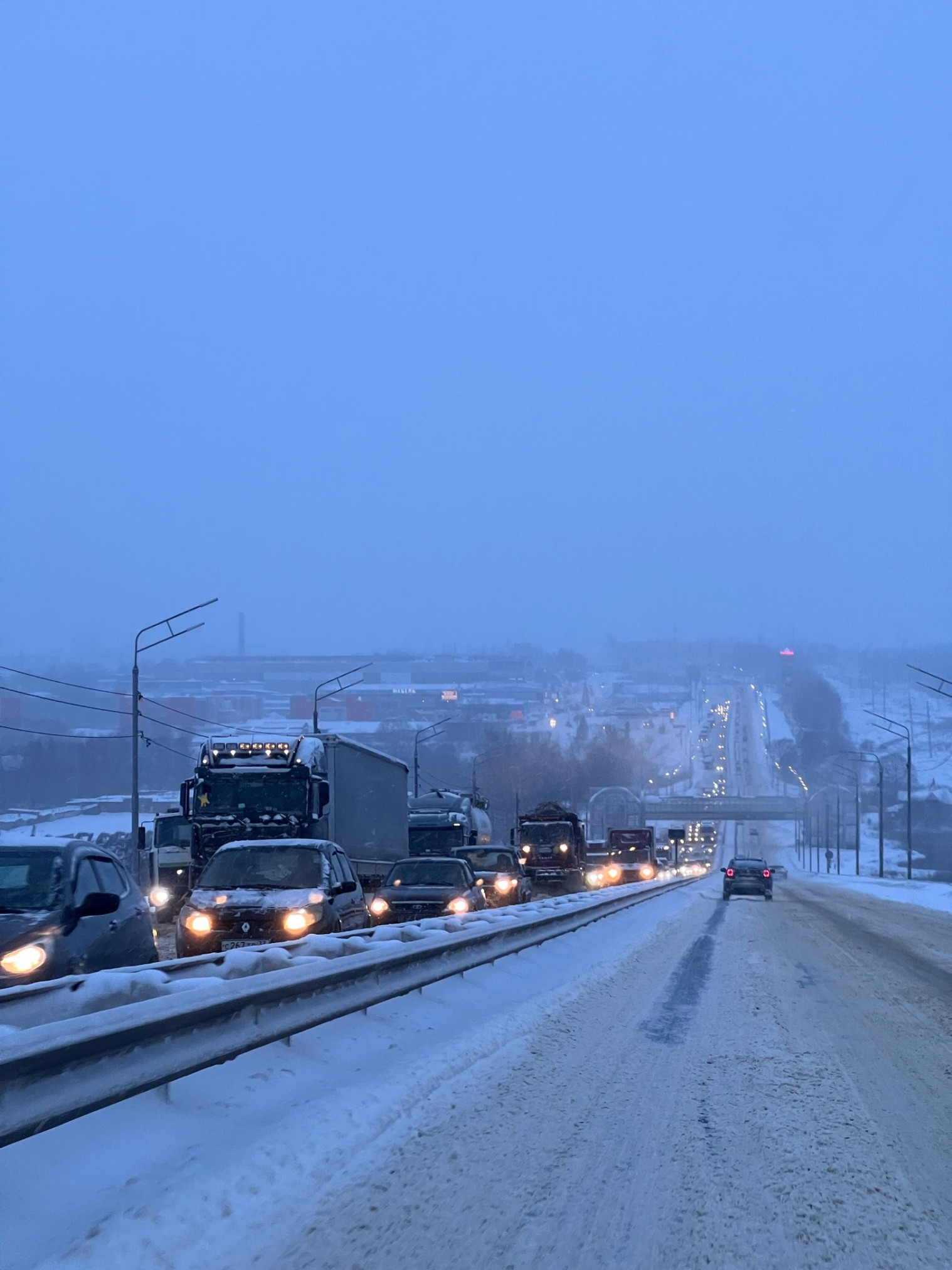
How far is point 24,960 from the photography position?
7.66 m

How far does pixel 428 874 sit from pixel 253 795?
561 cm

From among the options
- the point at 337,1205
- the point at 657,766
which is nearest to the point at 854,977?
the point at 337,1205

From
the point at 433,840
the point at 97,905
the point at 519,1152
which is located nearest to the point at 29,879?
the point at 97,905

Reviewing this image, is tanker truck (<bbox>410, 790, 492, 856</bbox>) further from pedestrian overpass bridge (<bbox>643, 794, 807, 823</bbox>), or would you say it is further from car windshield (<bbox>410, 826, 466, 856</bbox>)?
pedestrian overpass bridge (<bbox>643, 794, 807, 823</bbox>)

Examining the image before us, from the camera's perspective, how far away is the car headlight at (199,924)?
1342cm

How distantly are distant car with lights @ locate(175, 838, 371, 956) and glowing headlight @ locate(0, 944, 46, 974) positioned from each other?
4745 mm

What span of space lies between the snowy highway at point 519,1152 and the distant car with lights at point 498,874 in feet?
49.2

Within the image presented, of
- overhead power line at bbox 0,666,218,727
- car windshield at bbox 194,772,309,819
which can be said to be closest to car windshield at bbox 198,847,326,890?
car windshield at bbox 194,772,309,819

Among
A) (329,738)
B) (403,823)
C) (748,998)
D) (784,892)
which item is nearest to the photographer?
(748,998)

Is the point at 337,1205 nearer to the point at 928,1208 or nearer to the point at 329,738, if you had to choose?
the point at 928,1208

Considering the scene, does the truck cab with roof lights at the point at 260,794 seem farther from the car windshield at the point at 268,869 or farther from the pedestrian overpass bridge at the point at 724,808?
the pedestrian overpass bridge at the point at 724,808

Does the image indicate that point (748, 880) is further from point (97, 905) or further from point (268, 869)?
point (97, 905)

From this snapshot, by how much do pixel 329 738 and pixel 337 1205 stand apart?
74.6 feet

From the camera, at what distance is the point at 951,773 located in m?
174
